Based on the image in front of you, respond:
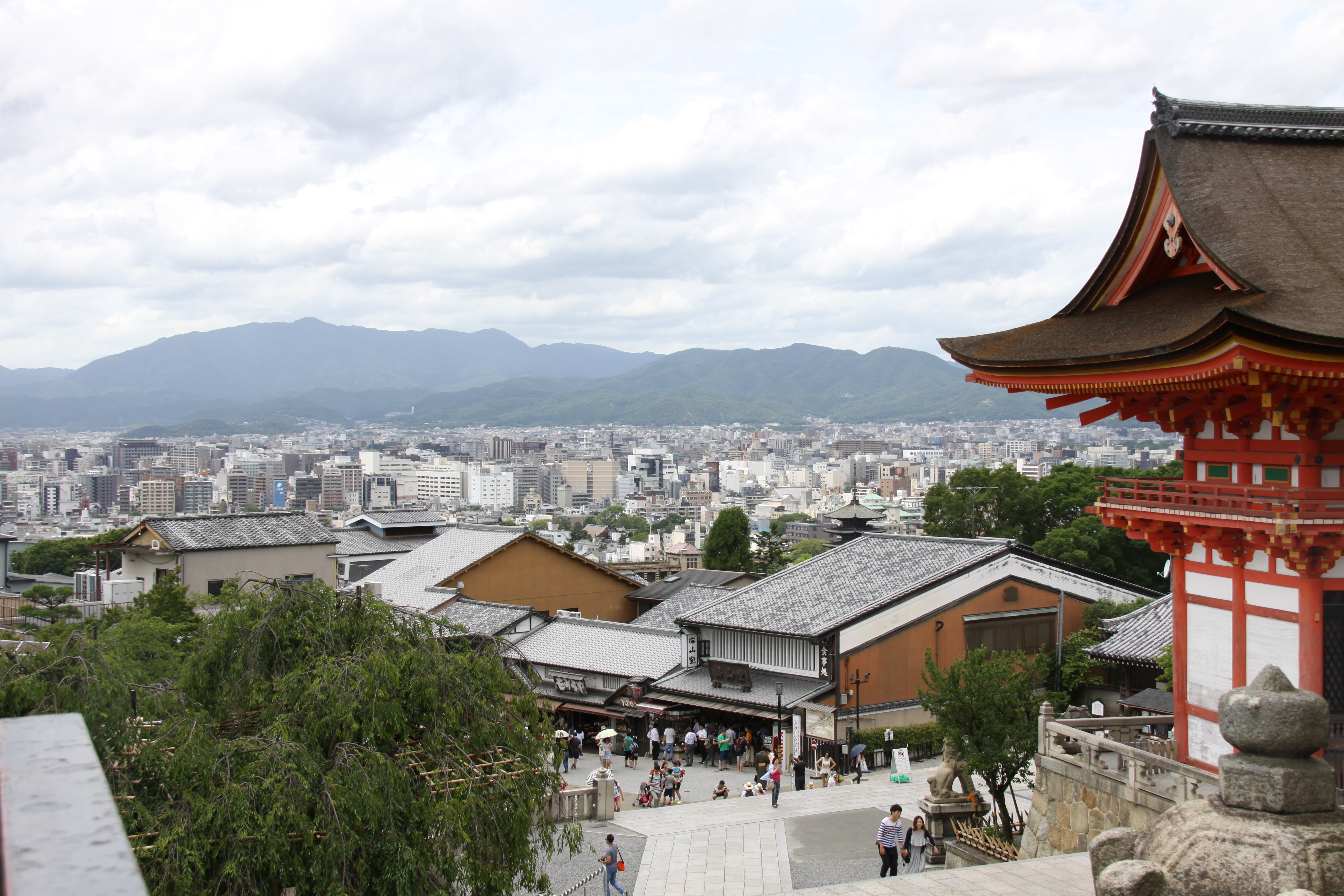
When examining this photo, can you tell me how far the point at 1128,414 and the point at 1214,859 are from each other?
911 centimetres

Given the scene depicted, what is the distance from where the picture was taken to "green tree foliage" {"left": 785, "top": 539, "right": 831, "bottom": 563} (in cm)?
7020

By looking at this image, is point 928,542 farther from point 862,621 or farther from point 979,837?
point 979,837

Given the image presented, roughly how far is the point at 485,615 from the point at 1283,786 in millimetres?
32966

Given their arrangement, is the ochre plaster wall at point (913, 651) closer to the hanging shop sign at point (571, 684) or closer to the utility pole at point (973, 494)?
the hanging shop sign at point (571, 684)

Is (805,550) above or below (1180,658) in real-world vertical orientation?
below

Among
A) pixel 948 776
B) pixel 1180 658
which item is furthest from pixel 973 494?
pixel 1180 658

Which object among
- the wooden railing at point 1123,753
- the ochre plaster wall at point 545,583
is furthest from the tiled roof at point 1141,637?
the ochre plaster wall at point 545,583

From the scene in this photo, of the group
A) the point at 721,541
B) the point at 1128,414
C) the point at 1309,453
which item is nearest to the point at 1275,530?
the point at 1309,453

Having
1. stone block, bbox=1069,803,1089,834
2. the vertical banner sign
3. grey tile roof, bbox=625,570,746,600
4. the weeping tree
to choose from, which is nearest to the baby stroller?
the vertical banner sign

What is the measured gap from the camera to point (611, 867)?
54.4 feet

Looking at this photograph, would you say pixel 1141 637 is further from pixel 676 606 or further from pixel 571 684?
pixel 676 606

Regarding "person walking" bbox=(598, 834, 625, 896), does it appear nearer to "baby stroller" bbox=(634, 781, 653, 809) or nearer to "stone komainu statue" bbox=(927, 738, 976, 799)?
"stone komainu statue" bbox=(927, 738, 976, 799)

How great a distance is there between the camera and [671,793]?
2408 cm

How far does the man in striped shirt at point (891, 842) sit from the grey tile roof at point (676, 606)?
19.5 m
